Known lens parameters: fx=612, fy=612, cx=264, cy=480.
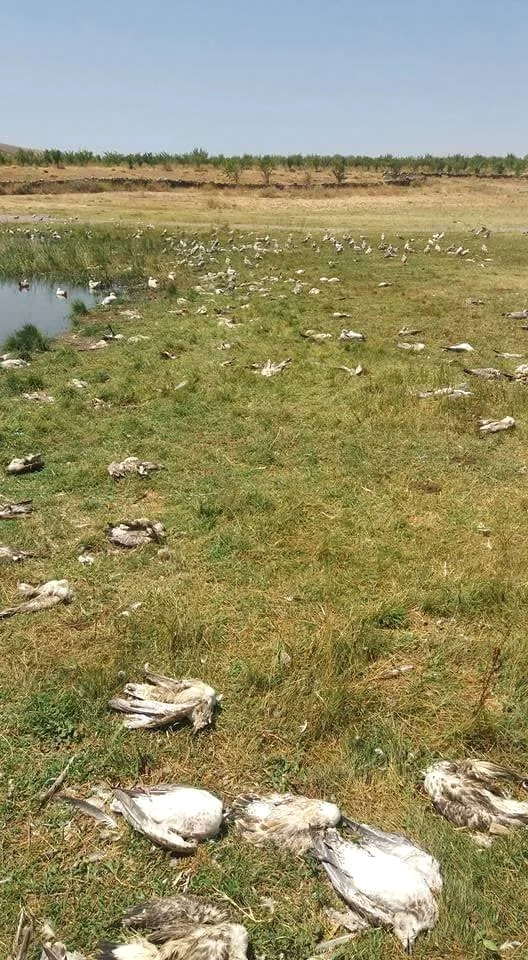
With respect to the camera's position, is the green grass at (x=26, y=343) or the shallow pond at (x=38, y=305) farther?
the shallow pond at (x=38, y=305)

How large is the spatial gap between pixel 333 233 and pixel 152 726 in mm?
34423

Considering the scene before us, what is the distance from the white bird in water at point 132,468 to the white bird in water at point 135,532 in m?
1.31

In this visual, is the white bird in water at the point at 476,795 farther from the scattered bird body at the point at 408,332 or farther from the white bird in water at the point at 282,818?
the scattered bird body at the point at 408,332

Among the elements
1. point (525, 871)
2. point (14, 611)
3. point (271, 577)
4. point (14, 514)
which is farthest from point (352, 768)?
point (14, 514)

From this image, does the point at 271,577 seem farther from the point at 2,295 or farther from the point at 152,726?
the point at 2,295

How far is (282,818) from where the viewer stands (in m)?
3.45

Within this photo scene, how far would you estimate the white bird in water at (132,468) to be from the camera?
25.2 feet

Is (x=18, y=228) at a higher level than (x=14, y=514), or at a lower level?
higher

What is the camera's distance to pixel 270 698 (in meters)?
4.32

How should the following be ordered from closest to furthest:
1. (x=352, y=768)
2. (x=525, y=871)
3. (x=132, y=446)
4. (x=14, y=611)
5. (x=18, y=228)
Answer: (x=525, y=871)
(x=352, y=768)
(x=14, y=611)
(x=132, y=446)
(x=18, y=228)

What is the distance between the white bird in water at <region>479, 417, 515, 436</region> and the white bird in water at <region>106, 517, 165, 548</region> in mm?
5134

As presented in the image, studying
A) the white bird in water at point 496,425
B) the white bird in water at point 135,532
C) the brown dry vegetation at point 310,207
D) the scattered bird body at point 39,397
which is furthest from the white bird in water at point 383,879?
the brown dry vegetation at point 310,207

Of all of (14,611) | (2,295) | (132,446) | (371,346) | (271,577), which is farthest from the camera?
(2,295)

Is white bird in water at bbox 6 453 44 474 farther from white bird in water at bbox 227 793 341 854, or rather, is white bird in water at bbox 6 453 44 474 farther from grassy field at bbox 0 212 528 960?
white bird in water at bbox 227 793 341 854
